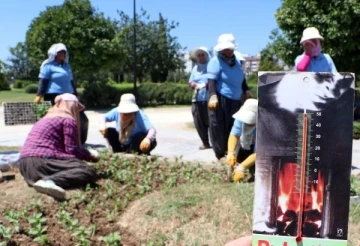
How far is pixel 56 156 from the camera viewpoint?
4.73m

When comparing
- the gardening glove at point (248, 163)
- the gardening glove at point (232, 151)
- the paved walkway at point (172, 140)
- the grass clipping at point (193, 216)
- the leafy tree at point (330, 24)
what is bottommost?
the paved walkway at point (172, 140)

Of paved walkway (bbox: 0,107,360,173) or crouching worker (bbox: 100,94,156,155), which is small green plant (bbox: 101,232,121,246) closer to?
crouching worker (bbox: 100,94,156,155)

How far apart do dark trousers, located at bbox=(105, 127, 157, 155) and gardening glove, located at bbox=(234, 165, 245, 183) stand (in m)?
1.49

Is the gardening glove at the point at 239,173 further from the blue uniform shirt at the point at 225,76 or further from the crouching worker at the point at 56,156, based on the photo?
the blue uniform shirt at the point at 225,76

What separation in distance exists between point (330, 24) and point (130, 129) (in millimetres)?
7163

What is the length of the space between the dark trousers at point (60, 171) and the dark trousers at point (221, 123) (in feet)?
5.36

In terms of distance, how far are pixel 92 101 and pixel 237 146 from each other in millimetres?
15239

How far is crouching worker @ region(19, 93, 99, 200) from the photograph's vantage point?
4.64 meters

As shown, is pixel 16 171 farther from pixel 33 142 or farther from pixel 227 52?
pixel 227 52

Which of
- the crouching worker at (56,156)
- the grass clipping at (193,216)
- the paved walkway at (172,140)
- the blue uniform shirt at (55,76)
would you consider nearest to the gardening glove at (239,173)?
the grass clipping at (193,216)

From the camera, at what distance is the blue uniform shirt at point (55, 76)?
7391 millimetres

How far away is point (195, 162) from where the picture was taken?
19.5 ft

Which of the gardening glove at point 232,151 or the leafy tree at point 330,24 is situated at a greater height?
the leafy tree at point 330,24

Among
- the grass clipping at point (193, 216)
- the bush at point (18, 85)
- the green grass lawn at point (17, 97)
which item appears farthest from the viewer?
the bush at point (18, 85)
